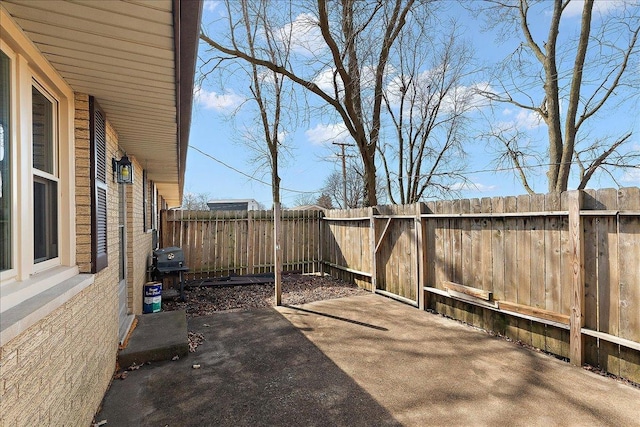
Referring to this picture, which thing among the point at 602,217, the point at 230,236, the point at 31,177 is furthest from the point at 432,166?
the point at 31,177

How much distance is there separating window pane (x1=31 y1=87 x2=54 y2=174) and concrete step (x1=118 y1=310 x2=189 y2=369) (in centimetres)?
226

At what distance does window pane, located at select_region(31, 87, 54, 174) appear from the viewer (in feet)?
7.18

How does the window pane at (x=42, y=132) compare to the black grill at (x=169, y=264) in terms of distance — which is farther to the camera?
the black grill at (x=169, y=264)

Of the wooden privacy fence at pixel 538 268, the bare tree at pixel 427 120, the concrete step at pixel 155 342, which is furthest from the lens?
the bare tree at pixel 427 120

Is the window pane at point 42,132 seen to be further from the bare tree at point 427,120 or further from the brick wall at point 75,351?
the bare tree at point 427,120

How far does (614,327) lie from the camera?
10.9ft

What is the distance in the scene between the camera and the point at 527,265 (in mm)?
4172

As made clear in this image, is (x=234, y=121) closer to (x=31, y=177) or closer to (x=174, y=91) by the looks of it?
(x=174, y=91)

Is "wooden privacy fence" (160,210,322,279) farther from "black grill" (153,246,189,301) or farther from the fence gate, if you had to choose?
the fence gate

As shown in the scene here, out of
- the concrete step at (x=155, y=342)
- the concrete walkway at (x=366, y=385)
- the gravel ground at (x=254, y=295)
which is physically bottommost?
the gravel ground at (x=254, y=295)

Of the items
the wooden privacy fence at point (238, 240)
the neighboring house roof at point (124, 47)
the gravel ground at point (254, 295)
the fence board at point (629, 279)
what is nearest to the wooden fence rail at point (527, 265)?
the fence board at point (629, 279)

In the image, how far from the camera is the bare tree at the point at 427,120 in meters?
13.0

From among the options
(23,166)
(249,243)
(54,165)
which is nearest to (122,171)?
(54,165)

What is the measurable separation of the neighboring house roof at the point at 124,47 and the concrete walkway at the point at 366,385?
8.87 feet
